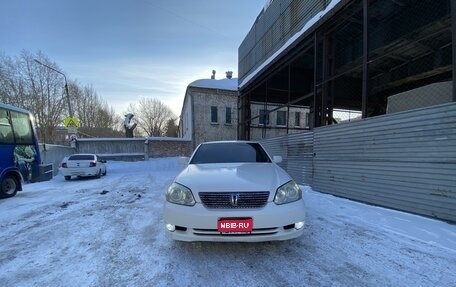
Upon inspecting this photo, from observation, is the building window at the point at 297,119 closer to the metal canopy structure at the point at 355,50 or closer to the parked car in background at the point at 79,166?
the metal canopy structure at the point at 355,50

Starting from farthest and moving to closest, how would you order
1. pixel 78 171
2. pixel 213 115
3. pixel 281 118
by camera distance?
pixel 281 118, pixel 213 115, pixel 78 171

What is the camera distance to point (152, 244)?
4.07m

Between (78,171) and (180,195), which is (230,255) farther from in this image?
(78,171)

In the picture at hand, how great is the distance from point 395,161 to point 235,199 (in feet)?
14.4

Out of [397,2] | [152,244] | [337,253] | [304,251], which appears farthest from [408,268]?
[397,2]

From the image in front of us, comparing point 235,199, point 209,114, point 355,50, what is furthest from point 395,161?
point 209,114

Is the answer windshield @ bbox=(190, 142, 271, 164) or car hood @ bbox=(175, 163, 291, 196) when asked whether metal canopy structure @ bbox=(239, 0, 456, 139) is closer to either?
windshield @ bbox=(190, 142, 271, 164)

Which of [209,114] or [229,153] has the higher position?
[209,114]

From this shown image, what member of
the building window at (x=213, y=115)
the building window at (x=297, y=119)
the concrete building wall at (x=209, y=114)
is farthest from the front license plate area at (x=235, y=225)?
the building window at (x=297, y=119)

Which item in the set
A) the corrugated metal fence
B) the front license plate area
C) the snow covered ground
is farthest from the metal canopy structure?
the front license plate area

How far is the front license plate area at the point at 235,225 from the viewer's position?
3.22 meters

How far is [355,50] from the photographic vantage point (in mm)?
11562

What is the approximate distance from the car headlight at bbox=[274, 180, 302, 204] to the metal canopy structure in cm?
459

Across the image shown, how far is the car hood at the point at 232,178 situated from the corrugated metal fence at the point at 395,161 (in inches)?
122
